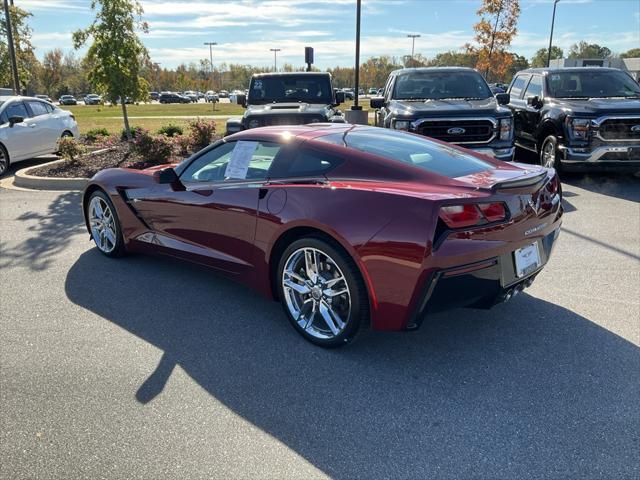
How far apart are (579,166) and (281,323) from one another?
23.4 ft

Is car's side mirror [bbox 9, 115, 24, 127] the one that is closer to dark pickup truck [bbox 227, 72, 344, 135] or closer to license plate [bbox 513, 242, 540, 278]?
dark pickup truck [bbox 227, 72, 344, 135]

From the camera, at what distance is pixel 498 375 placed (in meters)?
3.35

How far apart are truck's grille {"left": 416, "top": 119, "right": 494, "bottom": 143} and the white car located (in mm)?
8324

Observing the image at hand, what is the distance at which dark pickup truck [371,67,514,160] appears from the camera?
28.2 feet

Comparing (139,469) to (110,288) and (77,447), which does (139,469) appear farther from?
(110,288)

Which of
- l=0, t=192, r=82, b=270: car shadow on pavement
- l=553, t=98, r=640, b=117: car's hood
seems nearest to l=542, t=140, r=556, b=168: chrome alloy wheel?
l=553, t=98, r=640, b=117: car's hood

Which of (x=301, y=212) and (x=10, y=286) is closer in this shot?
(x=301, y=212)

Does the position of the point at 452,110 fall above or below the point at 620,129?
above

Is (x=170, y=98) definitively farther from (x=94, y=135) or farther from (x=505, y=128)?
(x=505, y=128)

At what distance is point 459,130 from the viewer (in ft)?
28.3

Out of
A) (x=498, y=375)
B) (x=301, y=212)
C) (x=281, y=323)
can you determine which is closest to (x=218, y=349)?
(x=281, y=323)

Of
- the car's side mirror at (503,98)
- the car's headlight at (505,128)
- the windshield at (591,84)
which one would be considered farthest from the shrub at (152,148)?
the windshield at (591,84)

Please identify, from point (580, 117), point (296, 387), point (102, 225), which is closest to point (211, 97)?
point (580, 117)

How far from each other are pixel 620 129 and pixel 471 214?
723 cm
